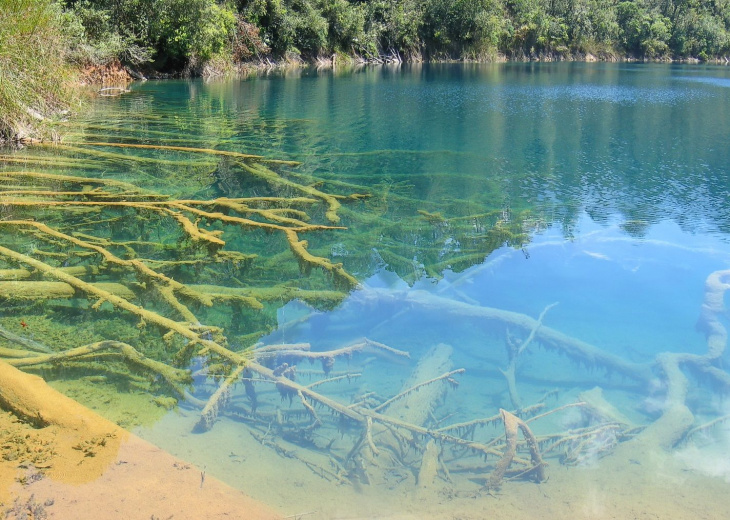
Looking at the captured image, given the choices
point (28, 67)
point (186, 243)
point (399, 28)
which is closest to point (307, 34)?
point (399, 28)

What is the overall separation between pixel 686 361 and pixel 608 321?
1.06 m

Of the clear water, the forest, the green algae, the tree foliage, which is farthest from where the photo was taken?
the tree foliage

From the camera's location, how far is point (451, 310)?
7363mm

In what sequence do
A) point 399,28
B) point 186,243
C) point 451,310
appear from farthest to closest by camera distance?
point 399,28 → point 186,243 → point 451,310

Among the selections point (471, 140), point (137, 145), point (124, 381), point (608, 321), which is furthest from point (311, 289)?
point (471, 140)

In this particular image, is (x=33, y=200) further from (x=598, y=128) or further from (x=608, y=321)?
(x=598, y=128)

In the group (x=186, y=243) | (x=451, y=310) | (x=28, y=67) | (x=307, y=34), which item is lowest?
(x=451, y=310)

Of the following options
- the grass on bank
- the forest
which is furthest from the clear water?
the forest

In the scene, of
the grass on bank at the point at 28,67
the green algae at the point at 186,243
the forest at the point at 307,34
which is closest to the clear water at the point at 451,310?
the green algae at the point at 186,243

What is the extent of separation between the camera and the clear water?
4.42 m

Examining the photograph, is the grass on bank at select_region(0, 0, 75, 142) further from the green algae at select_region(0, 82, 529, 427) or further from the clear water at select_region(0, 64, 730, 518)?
the clear water at select_region(0, 64, 730, 518)

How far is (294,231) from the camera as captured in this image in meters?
8.70

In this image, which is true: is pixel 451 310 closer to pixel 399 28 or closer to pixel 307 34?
pixel 307 34

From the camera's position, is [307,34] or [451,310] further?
[307,34]
